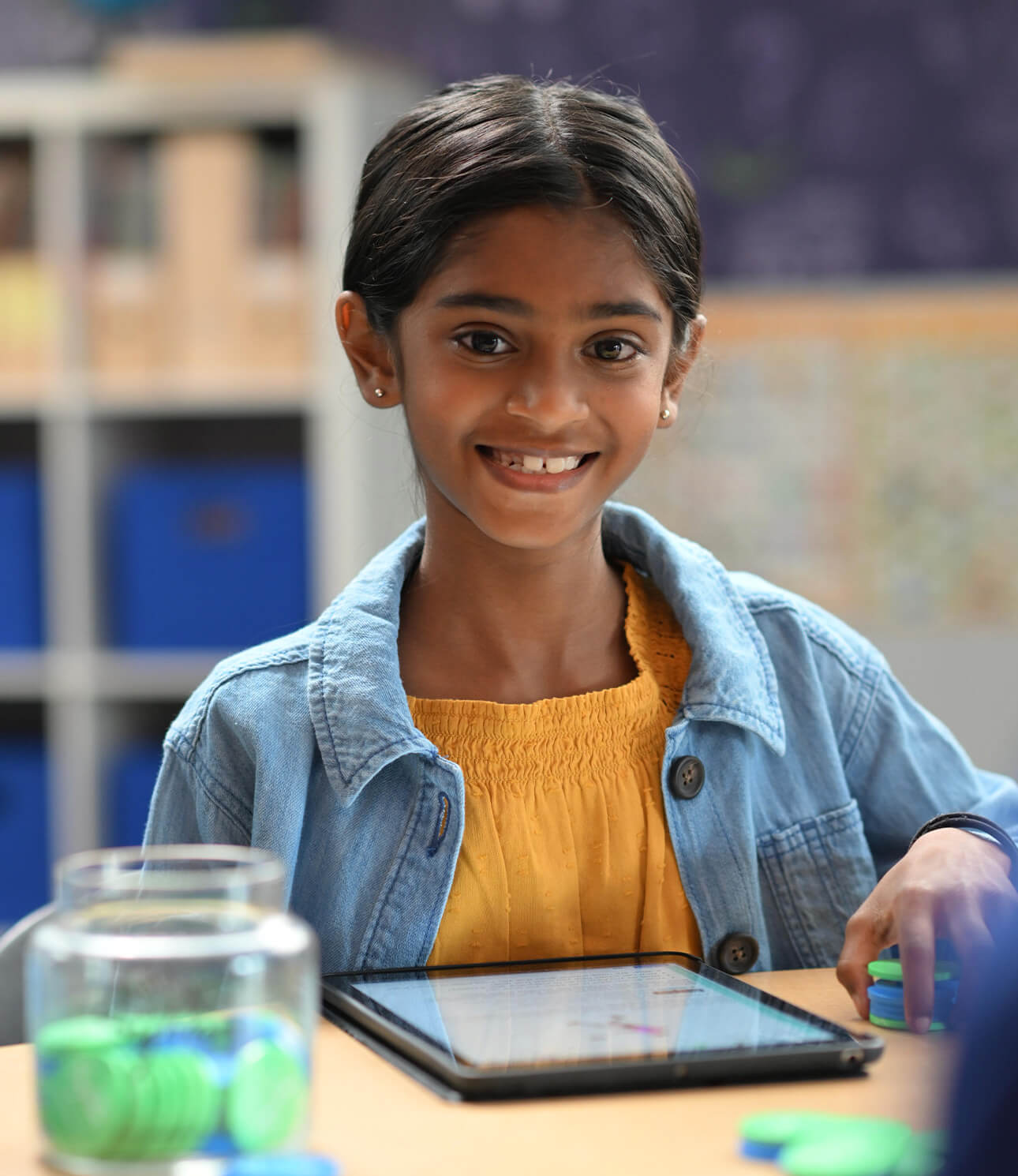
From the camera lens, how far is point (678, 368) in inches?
49.3

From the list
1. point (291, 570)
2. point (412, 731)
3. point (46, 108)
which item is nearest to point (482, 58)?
point (46, 108)

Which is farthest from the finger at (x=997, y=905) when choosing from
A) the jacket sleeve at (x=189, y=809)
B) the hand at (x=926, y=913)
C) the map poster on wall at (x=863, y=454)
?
the map poster on wall at (x=863, y=454)

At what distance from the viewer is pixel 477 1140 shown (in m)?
0.66

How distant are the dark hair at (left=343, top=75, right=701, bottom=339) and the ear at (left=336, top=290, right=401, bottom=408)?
0.01 meters

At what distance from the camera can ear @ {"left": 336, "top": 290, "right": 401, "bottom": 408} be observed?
1.24 metres

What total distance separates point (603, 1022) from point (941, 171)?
2.12m

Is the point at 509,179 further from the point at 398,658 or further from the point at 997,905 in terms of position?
the point at 997,905

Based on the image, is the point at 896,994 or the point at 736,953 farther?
the point at 736,953

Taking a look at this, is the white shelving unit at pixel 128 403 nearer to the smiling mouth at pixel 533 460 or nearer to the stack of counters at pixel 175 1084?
the smiling mouth at pixel 533 460

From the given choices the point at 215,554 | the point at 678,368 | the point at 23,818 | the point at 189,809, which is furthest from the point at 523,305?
the point at 23,818

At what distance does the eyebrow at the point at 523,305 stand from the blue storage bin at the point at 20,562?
5.80 ft

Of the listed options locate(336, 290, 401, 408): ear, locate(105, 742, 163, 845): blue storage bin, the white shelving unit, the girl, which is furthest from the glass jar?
locate(105, 742, 163, 845): blue storage bin

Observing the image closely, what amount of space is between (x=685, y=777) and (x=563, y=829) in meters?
0.10

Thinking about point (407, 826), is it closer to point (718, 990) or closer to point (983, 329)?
point (718, 990)
